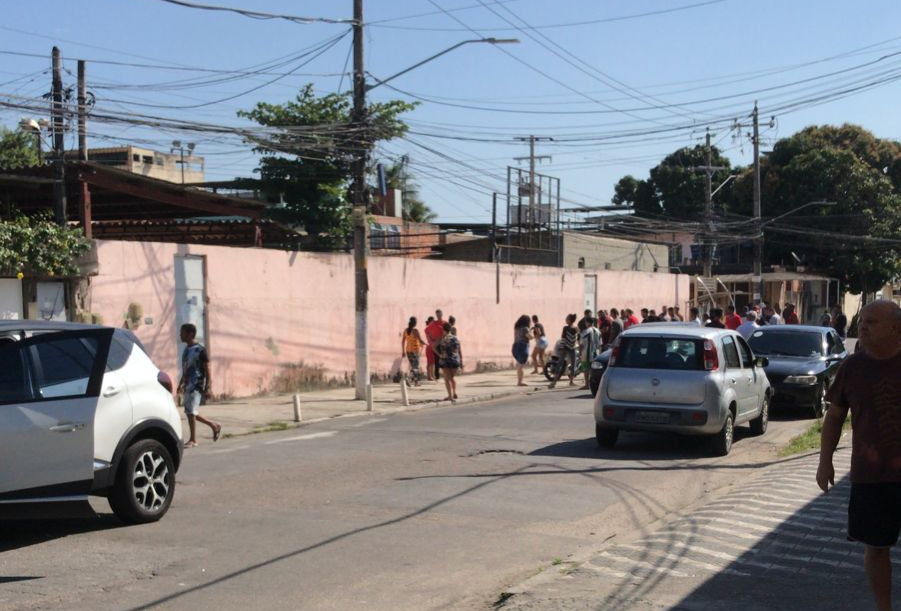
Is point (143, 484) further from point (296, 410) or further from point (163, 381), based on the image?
point (296, 410)

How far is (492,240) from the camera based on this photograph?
42.6 metres

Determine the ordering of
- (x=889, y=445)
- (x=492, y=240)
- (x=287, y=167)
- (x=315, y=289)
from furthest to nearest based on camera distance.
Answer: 1. (x=492, y=240)
2. (x=287, y=167)
3. (x=315, y=289)
4. (x=889, y=445)

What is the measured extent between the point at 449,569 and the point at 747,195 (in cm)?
5717

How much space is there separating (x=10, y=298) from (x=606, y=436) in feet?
32.7

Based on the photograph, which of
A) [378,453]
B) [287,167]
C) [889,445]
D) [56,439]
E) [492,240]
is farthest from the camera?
[492,240]

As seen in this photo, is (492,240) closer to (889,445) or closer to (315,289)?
(315,289)

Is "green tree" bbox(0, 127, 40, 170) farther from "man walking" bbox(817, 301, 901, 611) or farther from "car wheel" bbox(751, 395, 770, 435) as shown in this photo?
"man walking" bbox(817, 301, 901, 611)

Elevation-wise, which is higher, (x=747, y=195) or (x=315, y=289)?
(x=747, y=195)

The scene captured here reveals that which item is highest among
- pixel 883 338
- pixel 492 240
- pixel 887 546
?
pixel 492 240

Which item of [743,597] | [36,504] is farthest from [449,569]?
[36,504]

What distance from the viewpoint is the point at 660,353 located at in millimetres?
13914

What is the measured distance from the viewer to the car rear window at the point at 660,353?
13750mm

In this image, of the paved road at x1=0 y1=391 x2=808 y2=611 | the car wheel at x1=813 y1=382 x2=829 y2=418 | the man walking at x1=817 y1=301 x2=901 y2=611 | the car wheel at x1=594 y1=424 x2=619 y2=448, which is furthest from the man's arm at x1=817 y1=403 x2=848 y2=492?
the car wheel at x1=813 y1=382 x2=829 y2=418

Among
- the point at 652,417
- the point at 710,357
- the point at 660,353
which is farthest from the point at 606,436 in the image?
the point at 710,357
